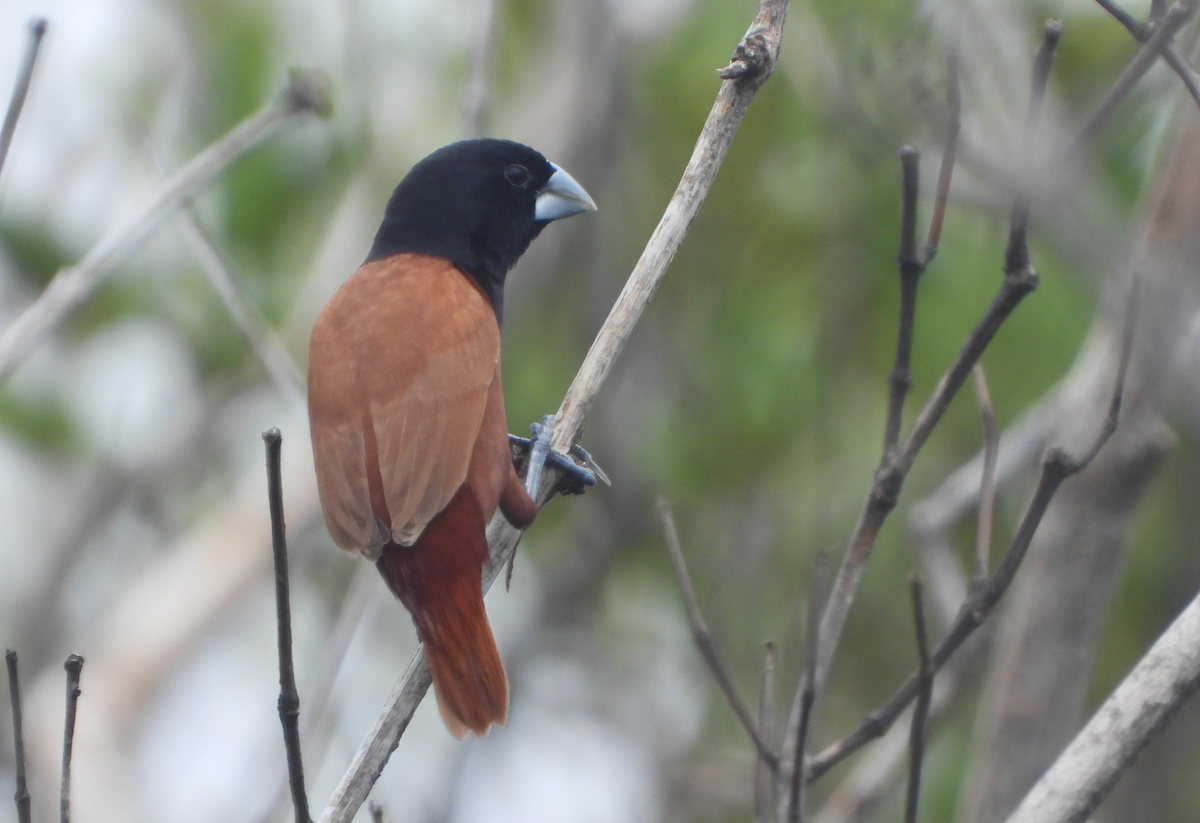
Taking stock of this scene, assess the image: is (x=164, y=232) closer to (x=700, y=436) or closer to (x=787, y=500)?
(x=700, y=436)

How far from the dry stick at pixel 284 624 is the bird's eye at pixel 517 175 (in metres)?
2.28

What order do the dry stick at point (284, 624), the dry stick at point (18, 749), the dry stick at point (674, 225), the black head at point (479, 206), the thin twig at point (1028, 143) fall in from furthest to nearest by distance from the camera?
the black head at point (479, 206) → the dry stick at point (674, 225) → the thin twig at point (1028, 143) → the dry stick at point (18, 749) → the dry stick at point (284, 624)

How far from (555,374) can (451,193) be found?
2.68m

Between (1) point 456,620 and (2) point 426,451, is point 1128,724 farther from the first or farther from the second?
(2) point 426,451

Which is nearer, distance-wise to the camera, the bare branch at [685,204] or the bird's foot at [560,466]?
the bare branch at [685,204]

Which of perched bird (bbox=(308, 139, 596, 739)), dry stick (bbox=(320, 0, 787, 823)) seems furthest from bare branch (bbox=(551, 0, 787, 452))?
perched bird (bbox=(308, 139, 596, 739))

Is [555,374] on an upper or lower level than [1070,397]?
lower

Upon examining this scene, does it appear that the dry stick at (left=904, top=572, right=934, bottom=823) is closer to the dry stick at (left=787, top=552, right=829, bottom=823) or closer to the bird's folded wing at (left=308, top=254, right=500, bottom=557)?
the dry stick at (left=787, top=552, right=829, bottom=823)

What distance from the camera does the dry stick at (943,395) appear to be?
6.81 feet

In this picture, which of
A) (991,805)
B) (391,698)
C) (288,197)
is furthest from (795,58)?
(391,698)

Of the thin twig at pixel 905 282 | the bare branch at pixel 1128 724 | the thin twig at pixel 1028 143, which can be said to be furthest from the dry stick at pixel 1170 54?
the bare branch at pixel 1128 724

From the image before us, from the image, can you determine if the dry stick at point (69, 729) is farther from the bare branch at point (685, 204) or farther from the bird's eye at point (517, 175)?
the bird's eye at point (517, 175)

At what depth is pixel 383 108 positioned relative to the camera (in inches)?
259

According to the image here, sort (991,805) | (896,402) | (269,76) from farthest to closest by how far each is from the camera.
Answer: (269,76), (991,805), (896,402)
